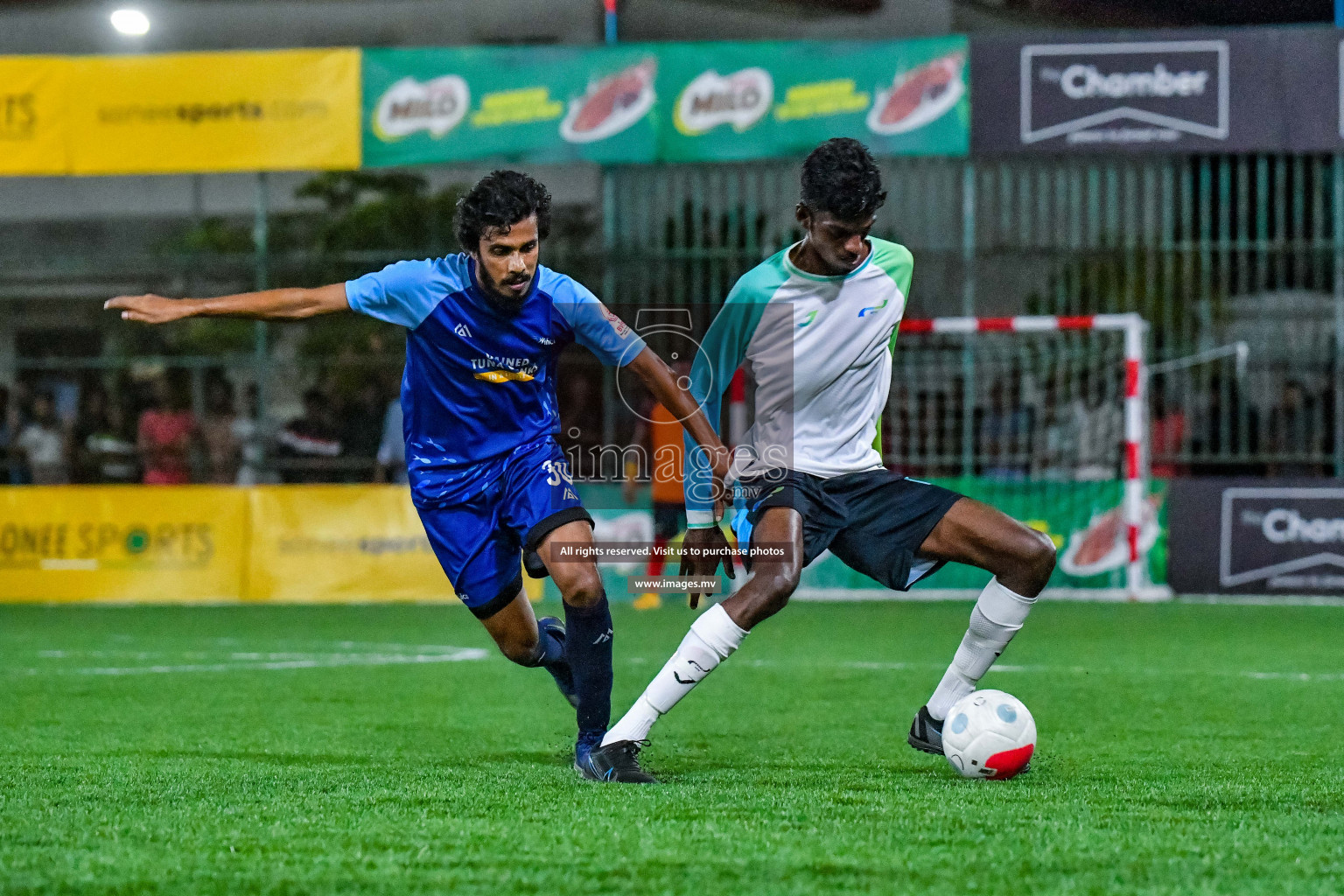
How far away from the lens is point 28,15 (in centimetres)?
2230

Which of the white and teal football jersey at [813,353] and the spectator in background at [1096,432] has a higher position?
the white and teal football jersey at [813,353]

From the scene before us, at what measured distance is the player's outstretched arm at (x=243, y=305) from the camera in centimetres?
521

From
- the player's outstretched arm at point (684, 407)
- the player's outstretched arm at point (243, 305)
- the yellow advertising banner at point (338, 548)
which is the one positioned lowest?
the yellow advertising banner at point (338, 548)

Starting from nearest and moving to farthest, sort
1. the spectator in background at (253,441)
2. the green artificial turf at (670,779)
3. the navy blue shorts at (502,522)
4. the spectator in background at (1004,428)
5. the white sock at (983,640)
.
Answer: the green artificial turf at (670,779) → the navy blue shorts at (502,522) → the white sock at (983,640) → the spectator in background at (1004,428) → the spectator in background at (253,441)

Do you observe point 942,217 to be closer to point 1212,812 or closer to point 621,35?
point 621,35

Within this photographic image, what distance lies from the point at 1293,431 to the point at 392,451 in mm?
7837

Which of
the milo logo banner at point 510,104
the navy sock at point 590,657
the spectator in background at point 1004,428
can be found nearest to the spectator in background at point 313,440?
the milo logo banner at point 510,104

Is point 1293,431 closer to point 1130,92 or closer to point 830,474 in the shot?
point 1130,92

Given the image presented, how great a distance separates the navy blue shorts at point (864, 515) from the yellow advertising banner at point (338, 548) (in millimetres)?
8968

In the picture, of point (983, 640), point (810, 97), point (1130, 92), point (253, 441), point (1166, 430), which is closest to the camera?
point (983, 640)

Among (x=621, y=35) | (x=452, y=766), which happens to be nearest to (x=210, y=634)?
(x=452, y=766)

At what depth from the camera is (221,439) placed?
1596cm

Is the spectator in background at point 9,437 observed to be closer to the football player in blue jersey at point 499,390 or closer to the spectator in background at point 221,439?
the spectator in background at point 221,439

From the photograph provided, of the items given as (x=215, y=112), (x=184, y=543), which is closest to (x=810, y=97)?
(x=215, y=112)
